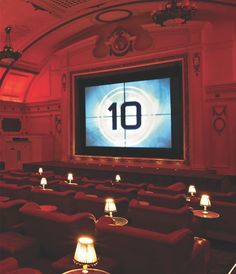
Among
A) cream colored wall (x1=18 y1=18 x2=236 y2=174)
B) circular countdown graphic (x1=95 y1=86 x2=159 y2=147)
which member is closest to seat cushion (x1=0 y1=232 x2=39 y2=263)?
cream colored wall (x1=18 y1=18 x2=236 y2=174)

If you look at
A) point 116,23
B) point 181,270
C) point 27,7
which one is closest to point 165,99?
point 116,23

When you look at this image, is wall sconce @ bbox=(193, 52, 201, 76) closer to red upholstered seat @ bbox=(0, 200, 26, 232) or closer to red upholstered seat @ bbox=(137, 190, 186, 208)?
red upholstered seat @ bbox=(137, 190, 186, 208)

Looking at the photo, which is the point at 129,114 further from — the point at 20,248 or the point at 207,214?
the point at 20,248

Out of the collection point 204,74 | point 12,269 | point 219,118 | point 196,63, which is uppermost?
point 196,63

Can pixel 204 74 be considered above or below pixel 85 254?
above

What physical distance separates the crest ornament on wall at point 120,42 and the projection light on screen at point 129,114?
1.00 m

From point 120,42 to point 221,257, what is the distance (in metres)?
7.44

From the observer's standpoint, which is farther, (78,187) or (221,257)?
(78,187)

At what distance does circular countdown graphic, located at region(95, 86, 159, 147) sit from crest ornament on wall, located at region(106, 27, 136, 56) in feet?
3.70

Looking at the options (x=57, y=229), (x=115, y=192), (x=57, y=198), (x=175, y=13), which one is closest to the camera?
Result: (x=57, y=229)

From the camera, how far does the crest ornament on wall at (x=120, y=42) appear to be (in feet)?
30.1

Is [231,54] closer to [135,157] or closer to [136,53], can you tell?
[136,53]

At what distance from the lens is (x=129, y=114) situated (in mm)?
9312

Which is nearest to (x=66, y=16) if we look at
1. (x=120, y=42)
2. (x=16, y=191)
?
(x=120, y=42)
